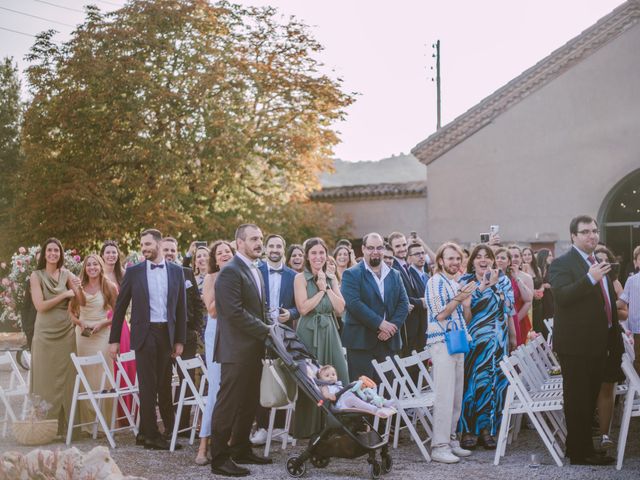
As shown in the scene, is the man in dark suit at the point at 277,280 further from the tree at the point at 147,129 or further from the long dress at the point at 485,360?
the tree at the point at 147,129

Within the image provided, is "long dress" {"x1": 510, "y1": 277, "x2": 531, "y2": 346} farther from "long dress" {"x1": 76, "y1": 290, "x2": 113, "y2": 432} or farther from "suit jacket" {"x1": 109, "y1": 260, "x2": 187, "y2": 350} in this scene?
"long dress" {"x1": 76, "y1": 290, "x2": 113, "y2": 432}

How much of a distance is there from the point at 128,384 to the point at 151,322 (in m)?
0.91

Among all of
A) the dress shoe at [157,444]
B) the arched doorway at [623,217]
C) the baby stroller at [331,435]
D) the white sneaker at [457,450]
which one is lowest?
the dress shoe at [157,444]

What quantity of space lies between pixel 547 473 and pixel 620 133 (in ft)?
57.6

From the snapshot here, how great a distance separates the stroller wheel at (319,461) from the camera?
688cm

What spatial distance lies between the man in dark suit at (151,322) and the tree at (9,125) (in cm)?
2037

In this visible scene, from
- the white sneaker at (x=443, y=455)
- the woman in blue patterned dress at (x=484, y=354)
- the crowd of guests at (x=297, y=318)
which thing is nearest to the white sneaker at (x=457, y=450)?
the crowd of guests at (x=297, y=318)

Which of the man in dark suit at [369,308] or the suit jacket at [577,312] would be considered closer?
the suit jacket at [577,312]

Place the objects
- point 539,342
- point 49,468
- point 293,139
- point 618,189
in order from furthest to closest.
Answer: point 293,139 → point 618,189 → point 539,342 → point 49,468

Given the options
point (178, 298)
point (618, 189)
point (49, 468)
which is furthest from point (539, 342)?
point (618, 189)

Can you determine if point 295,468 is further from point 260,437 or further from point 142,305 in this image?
point 142,305

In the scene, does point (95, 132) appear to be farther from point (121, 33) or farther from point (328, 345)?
point (328, 345)

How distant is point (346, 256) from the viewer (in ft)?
→ 35.6

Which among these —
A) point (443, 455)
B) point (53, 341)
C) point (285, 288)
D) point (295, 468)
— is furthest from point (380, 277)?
point (53, 341)
